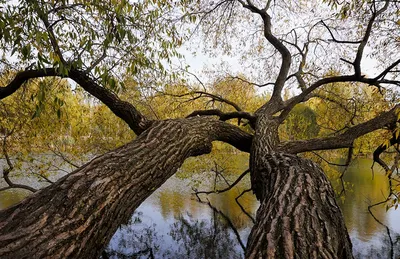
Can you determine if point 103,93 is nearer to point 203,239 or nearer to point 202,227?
point 203,239

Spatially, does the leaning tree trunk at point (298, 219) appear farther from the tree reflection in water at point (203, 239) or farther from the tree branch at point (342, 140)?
the tree reflection in water at point (203, 239)

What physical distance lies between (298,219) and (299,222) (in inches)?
1.3

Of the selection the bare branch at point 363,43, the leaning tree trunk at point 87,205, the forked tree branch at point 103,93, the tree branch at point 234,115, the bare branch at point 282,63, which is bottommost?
the leaning tree trunk at point 87,205

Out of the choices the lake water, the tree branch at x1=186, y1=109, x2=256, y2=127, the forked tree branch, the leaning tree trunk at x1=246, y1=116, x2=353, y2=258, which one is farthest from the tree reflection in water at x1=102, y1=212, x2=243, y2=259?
the leaning tree trunk at x1=246, y1=116, x2=353, y2=258

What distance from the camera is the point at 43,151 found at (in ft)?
25.6

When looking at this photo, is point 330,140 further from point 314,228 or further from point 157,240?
point 157,240

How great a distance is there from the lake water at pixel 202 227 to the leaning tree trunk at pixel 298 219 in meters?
4.39

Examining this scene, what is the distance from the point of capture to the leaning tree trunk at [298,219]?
140 cm

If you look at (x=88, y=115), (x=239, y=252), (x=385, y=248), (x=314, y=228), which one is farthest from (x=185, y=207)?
(x=314, y=228)

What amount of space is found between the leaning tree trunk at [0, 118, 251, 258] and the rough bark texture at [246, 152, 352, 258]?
0.86m

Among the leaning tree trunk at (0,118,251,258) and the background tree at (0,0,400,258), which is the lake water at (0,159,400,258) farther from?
the leaning tree trunk at (0,118,251,258)

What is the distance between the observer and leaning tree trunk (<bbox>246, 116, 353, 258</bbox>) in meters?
1.40

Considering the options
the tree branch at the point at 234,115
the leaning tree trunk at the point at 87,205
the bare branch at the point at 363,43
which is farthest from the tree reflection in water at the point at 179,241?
the leaning tree trunk at the point at 87,205

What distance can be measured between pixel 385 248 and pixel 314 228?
7.95m
